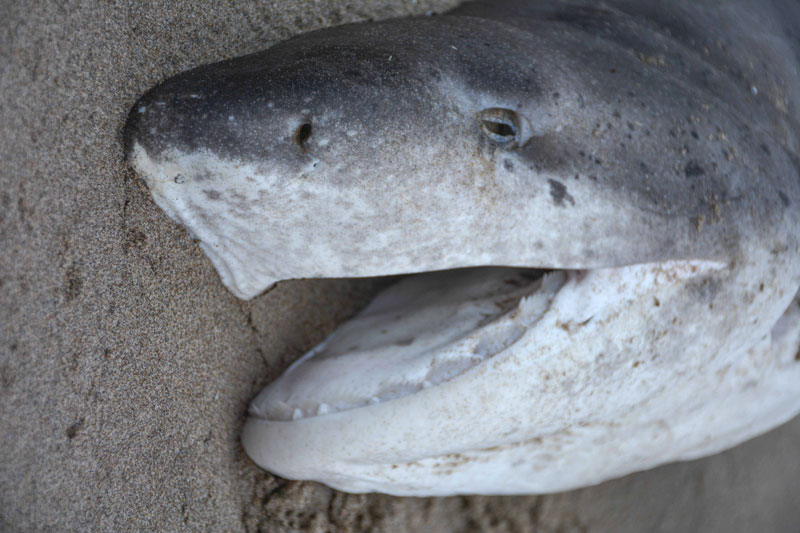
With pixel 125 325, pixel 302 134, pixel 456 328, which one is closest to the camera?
pixel 302 134

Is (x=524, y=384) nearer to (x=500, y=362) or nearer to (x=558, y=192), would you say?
(x=500, y=362)

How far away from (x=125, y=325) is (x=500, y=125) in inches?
28.6

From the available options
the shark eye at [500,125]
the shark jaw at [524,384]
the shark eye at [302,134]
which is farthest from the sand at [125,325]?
the shark eye at [500,125]

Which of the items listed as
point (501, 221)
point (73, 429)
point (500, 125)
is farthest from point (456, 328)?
point (73, 429)

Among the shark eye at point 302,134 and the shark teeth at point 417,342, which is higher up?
the shark eye at point 302,134

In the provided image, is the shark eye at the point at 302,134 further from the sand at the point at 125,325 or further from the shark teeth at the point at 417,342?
the shark teeth at the point at 417,342

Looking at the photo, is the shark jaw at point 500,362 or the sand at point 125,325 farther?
the shark jaw at point 500,362

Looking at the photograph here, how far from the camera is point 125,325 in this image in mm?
1279

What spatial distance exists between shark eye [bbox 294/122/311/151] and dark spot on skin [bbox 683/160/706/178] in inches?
26.0

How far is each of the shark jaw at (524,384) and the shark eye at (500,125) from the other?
27 cm

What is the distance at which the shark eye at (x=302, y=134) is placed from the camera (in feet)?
3.79

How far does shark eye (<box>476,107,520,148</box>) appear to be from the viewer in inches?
48.3

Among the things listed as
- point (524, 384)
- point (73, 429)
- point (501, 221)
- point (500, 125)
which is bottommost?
point (73, 429)

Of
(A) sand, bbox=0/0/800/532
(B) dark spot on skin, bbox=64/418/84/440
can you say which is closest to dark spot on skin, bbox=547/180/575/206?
(A) sand, bbox=0/0/800/532
